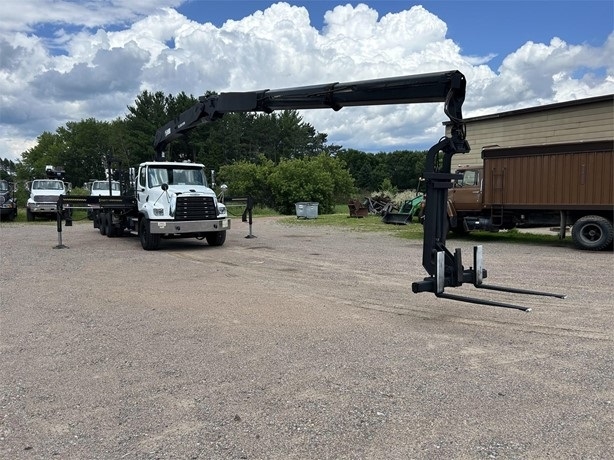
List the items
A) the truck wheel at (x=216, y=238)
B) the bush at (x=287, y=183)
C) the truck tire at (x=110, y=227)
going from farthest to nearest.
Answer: the bush at (x=287, y=183)
the truck tire at (x=110, y=227)
the truck wheel at (x=216, y=238)

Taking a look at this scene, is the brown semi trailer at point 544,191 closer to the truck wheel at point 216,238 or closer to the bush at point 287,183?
the truck wheel at point 216,238

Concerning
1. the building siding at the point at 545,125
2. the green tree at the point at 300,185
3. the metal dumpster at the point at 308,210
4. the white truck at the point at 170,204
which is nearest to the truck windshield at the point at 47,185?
the metal dumpster at the point at 308,210

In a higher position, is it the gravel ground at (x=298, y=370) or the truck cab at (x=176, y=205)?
the truck cab at (x=176, y=205)

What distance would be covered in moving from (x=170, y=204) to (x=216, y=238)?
1.89 metres

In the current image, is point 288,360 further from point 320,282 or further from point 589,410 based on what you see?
point 320,282

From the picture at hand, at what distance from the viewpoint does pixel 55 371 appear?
476 centimetres

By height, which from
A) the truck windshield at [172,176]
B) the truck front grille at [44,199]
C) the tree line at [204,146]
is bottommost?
the truck front grille at [44,199]

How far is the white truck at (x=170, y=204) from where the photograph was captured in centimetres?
1355

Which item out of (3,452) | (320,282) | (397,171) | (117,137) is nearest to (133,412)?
(3,452)

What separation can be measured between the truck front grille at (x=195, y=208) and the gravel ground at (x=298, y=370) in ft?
13.8

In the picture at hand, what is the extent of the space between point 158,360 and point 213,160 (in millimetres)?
58841

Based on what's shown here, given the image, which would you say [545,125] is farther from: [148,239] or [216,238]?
[148,239]

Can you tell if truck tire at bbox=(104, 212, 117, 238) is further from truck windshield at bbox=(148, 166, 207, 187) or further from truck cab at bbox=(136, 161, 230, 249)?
truck windshield at bbox=(148, 166, 207, 187)

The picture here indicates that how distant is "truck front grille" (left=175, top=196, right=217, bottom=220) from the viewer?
44.5 feet
